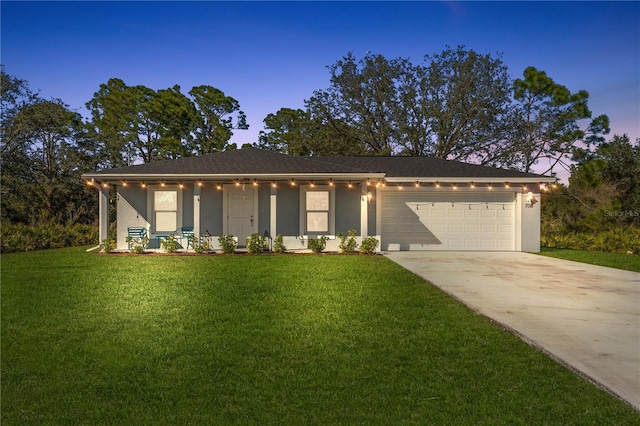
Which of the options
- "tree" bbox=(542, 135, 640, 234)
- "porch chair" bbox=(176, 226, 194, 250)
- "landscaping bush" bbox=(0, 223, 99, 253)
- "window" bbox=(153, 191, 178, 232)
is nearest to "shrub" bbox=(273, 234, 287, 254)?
"porch chair" bbox=(176, 226, 194, 250)

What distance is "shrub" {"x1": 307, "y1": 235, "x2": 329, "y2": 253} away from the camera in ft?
42.8

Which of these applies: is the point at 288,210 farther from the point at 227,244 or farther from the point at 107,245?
the point at 107,245

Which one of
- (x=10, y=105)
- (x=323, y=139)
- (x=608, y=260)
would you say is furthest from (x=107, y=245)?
(x=323, y=139)

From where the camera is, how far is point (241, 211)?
1405 cm

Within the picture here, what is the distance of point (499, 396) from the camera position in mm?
3039

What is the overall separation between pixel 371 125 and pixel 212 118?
45.2 feet

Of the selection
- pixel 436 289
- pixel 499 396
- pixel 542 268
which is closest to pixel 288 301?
pixel 436 289

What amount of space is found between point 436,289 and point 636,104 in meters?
18.9

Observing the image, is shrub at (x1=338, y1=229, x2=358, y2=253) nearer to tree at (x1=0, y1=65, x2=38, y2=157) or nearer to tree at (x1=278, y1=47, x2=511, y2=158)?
tree at (x1=278, y1=47, x2=511, y2=158)

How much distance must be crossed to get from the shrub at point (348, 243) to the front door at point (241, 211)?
10.9 feet

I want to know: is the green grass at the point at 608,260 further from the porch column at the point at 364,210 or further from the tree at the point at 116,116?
the tree at the point at 116,116

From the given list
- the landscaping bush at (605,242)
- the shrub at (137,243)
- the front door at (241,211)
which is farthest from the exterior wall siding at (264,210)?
the landscaping bush at (605,242)

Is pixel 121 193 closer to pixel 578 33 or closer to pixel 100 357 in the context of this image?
pixel 100 357

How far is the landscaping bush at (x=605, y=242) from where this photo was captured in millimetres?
14336
